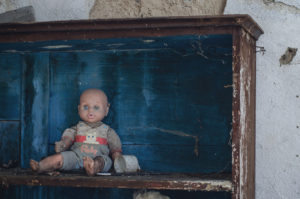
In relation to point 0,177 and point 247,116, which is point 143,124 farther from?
point 0,177

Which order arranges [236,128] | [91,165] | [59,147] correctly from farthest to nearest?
[59,147]
[91,165]
[236,128]

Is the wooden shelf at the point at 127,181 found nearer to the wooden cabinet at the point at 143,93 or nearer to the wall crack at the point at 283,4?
the wooden cabinet at the point at 143,93

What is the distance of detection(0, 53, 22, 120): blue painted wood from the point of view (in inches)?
64.6

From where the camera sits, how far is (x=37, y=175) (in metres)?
1.32

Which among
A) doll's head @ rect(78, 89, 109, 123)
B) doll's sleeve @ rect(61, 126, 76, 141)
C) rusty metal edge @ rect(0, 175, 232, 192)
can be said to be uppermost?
doll's head @ rect(78, 89, 109, 123)

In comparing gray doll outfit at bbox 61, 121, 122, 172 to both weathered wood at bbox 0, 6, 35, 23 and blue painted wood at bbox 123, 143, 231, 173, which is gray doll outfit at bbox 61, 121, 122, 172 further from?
weathered wood at bbox 0, 6, 35, 23

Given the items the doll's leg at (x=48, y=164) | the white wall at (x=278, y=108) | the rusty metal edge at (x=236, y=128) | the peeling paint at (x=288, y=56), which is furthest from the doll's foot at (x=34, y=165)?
the peeling paint at (x=288, y=56)

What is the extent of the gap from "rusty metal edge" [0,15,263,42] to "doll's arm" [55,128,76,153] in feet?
1.16

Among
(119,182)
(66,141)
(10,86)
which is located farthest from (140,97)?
(10,86)

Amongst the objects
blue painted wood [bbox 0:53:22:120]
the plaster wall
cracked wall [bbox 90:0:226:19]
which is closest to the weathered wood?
blue painted wood [bbox 0:53:22:120]

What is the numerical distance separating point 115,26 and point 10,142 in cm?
70

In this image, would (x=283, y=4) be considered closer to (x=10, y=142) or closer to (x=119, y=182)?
(x=119, y=182)

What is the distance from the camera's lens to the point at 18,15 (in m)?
1.68

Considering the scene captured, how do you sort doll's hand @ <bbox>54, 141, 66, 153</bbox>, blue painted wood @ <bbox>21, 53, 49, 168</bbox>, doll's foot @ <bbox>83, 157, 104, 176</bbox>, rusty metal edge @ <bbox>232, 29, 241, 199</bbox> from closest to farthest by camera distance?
rusty metal edge @ <bbox>232, 29, 241, 199</bbox> → doll's foot @ <bbox>83, 157, 104, 176</bbox> → doll's hand @ <bbox>54, 141, 66, 153</bbox> → blue painted wood @ <bbox>21, 53, 49, 168</bbox>
